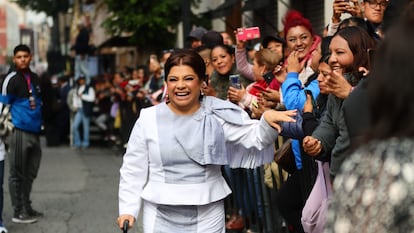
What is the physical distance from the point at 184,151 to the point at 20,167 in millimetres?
5278

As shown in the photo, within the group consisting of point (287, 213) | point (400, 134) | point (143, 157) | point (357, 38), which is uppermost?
point (357, 38)

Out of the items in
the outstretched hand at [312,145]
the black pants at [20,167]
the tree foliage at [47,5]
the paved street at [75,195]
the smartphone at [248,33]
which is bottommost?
the paved street at [75,195]

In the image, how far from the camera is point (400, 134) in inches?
108

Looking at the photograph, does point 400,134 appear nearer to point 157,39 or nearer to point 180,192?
point 180,192

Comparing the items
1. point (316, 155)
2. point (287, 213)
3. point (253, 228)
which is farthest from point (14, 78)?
point (316, 155)

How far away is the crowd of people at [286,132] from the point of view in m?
2.74

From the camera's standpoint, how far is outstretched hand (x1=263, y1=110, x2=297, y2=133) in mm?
4777

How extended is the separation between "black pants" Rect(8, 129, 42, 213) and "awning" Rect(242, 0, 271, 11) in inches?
212

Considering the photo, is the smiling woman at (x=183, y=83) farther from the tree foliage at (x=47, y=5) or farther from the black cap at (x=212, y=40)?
the tree foliage at (x=47, y=5)

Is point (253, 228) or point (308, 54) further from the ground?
point (308, 54)

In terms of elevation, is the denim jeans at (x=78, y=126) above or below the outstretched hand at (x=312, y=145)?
below

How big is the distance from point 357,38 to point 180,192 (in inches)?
54.1

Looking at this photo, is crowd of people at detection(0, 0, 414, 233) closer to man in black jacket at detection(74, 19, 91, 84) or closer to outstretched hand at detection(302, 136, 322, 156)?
outstretched hand at detection(302, 136, 322, 156)

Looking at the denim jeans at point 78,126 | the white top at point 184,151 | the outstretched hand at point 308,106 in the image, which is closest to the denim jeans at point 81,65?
the denim jeans at point 78,126
